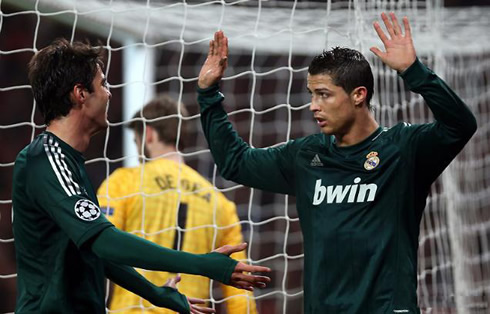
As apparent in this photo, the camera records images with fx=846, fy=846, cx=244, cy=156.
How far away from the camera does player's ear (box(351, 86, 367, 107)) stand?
8.66 ft

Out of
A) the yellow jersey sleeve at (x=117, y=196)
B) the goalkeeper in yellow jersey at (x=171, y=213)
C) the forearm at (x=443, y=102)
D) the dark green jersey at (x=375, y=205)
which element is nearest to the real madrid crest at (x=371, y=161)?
the dark green jersey at (x=375, y=205)

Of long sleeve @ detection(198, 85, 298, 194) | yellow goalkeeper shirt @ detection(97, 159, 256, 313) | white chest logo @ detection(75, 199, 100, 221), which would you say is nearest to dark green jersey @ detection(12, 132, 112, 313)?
white chest logo @ detection(75, 199, 100, 221)

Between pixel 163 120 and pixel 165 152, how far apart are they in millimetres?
154

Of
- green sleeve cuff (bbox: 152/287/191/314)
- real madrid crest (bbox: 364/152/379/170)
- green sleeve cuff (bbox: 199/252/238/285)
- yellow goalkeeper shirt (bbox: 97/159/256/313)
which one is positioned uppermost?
real madrid crest (bbox: 364/152/379/170)

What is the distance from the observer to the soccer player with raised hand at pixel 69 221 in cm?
230

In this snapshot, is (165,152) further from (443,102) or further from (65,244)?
(443,102)

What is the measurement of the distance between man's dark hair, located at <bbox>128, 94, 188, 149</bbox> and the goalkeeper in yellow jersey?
0.02m

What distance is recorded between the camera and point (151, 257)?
230cm

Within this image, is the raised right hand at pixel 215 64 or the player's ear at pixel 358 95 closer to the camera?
the player's ear at pixel 358 95

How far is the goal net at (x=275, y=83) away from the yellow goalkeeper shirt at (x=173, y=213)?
10cm

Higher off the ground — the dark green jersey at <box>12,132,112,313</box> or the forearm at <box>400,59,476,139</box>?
the forearm at <box>400,59,476,139</box>

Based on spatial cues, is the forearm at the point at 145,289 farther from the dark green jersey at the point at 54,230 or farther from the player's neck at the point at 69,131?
the player's neck at the point at 69,131

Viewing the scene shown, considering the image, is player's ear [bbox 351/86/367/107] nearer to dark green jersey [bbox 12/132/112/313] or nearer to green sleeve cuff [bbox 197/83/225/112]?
green sleeve cuff [bbox 197/83/225/112]

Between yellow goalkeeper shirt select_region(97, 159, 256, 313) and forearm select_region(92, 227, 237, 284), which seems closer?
forearm select_region(92, 227, 237, 284)
